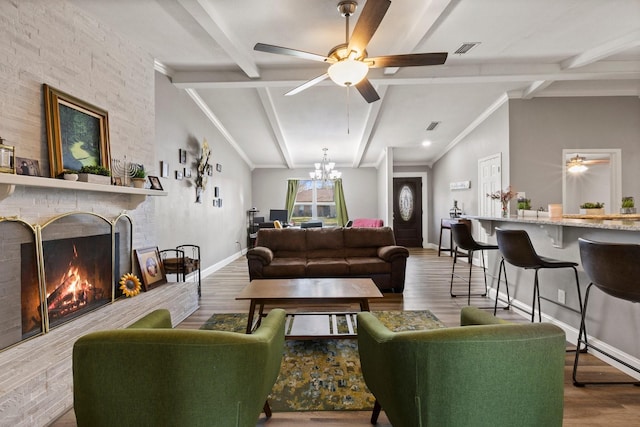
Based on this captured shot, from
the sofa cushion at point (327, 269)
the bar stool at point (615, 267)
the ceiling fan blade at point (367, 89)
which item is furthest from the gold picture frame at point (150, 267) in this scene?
the bar stool at point (615, 267)

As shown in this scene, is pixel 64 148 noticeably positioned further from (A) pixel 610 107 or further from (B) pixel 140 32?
(A) pixel 610 107

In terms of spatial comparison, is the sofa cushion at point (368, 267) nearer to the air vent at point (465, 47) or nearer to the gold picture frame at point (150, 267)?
the gold picture frame at point (150, 267)

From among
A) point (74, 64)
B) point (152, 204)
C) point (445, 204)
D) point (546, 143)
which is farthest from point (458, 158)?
point (74, 64)

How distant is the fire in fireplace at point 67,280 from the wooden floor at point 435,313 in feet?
2.39

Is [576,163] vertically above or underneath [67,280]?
above

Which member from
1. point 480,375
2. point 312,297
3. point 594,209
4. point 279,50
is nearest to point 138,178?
point 279,50

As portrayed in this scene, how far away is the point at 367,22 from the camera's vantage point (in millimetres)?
2141

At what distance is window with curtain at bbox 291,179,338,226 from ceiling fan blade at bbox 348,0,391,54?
724cm

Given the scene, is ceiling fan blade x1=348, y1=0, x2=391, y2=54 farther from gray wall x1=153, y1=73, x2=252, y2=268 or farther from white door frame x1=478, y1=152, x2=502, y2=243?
white door frame x1=478, y1=152, x2=502, y2=243

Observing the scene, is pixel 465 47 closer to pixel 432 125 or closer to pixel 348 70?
pixel 348 70

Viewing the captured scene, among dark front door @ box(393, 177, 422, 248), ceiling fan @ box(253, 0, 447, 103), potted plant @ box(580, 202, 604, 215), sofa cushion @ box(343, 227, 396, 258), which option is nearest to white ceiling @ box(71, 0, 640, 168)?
ceiling fan @ box(253, 0, 447, 103)

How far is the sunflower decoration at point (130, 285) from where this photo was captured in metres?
2.91

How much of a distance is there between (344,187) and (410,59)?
7.04m

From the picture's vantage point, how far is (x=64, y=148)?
235cm
